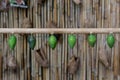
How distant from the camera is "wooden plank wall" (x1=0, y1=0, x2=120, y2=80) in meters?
3.04

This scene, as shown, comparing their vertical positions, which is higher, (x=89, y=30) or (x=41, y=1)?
(x=41, y=1)

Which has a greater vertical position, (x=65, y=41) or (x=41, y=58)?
(x=65, y=41)

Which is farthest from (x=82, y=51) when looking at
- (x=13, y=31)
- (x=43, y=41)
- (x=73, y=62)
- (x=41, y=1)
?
(x=13, y=31)

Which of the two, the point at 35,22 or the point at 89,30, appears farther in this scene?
the point at 35,22

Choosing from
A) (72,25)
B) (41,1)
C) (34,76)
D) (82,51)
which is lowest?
(34,76)

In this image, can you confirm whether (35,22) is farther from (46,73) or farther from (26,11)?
(46,73)

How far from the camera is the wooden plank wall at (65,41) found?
9.96 ft

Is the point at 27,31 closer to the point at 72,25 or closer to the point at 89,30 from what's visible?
the point at 89,30

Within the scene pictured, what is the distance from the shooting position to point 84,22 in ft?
9.98

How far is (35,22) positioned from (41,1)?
18 cm

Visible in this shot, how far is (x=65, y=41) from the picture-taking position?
3.10m

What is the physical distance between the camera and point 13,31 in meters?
2.57

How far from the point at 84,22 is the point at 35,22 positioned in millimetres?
404

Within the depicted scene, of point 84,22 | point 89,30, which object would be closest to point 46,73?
point 84,22
